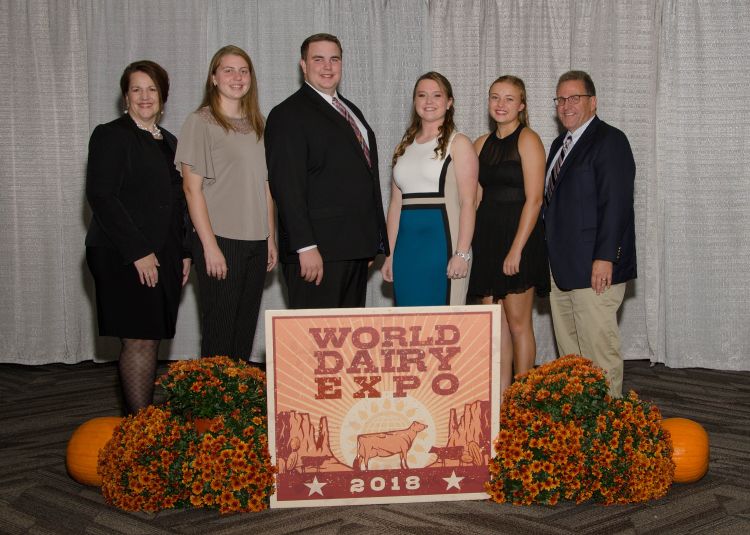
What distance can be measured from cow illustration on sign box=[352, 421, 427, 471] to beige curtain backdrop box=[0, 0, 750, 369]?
2417 millimetres

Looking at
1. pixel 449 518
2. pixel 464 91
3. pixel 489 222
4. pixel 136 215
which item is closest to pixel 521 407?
pixel 449 518

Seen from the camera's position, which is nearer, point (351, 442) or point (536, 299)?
point (351, 442)

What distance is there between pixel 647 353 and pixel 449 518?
2880mm

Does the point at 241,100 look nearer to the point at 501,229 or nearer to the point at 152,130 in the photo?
the point at 152,130

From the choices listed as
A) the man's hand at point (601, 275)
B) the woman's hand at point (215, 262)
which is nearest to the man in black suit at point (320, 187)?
the woman's hand at point (215, 262)

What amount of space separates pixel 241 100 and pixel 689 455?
6.83 ft

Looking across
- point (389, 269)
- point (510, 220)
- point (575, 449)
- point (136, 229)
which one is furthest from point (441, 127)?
point (575, 449)

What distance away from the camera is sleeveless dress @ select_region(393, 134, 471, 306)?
10.2 feet

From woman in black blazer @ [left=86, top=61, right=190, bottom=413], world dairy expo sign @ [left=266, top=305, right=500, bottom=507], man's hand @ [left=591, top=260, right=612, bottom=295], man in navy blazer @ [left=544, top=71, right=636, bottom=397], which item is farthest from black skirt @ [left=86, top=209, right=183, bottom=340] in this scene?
man's hand @ [left=591, top=260, right=612, bottom=295]

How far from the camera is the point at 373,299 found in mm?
4973

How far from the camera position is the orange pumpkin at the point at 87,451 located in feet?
9.13

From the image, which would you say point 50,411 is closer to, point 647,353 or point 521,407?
point 521,407

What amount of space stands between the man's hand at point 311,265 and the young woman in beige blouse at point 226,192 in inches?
9.8

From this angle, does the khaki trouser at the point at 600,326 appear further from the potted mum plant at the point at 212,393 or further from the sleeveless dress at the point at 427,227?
the potted mum plant at the point at 212,393
